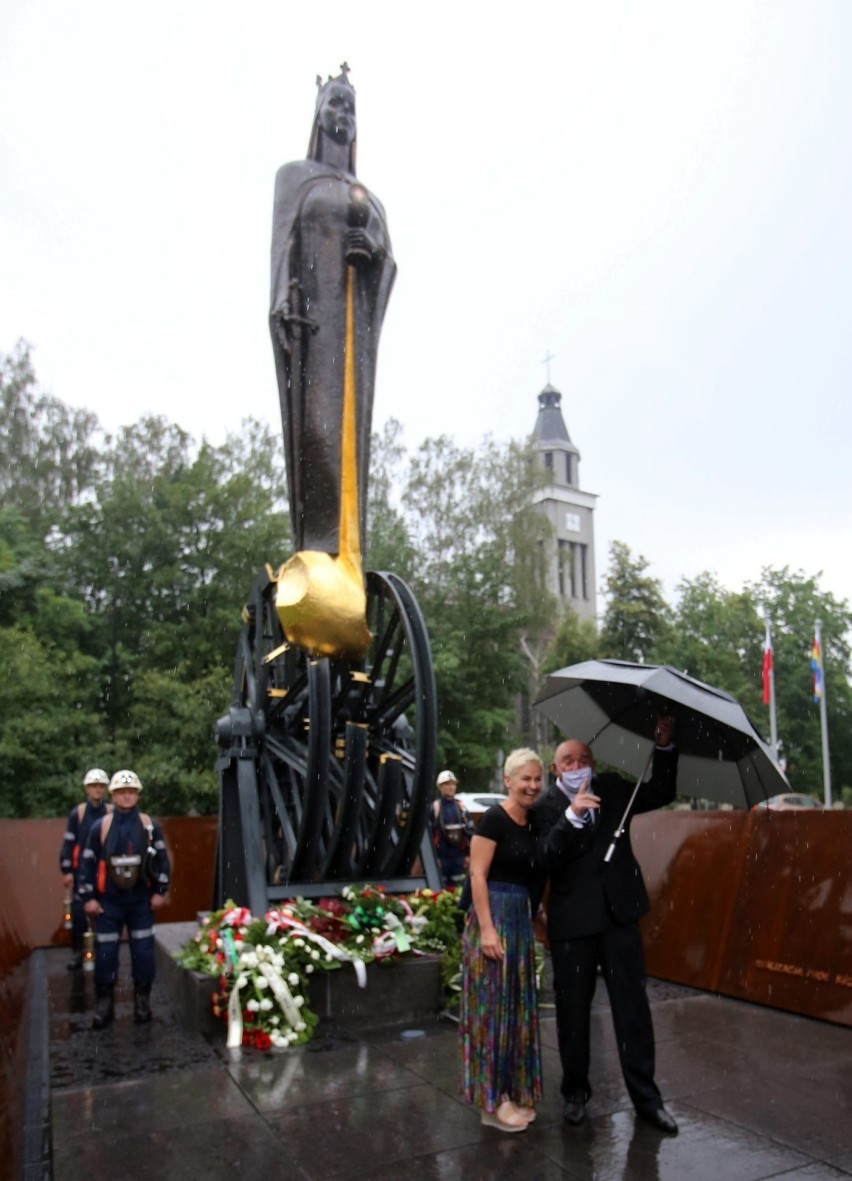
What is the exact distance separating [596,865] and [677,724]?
745 millimetres

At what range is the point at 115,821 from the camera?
23.6 ft

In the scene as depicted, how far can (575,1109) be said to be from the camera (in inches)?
185

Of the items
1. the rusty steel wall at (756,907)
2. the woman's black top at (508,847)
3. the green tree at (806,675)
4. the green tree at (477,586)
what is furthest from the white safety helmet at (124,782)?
the green tree at (806,675)

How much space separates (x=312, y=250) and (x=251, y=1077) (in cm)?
603

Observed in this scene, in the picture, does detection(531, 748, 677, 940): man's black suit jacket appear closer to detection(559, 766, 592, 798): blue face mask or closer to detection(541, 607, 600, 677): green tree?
detection(559, 766, 592, 798): blue face mask

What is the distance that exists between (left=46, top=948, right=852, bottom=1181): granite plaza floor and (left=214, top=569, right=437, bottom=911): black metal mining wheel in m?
1.41

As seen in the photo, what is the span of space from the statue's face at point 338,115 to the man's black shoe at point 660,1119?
767cm

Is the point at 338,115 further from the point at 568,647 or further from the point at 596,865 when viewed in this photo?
the point at 568,647

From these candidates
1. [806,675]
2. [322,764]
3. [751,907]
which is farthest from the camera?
[806,675]

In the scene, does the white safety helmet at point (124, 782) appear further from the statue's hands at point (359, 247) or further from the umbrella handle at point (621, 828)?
the statue's hands at point (359, 247)

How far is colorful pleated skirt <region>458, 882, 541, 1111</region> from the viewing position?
4566 millimetres

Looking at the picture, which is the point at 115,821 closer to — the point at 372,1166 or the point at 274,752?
the point at 274,752

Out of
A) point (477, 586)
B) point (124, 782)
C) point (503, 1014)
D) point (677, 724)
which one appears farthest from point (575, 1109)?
point (477, 586)

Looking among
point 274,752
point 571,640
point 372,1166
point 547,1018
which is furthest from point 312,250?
point 571,640
